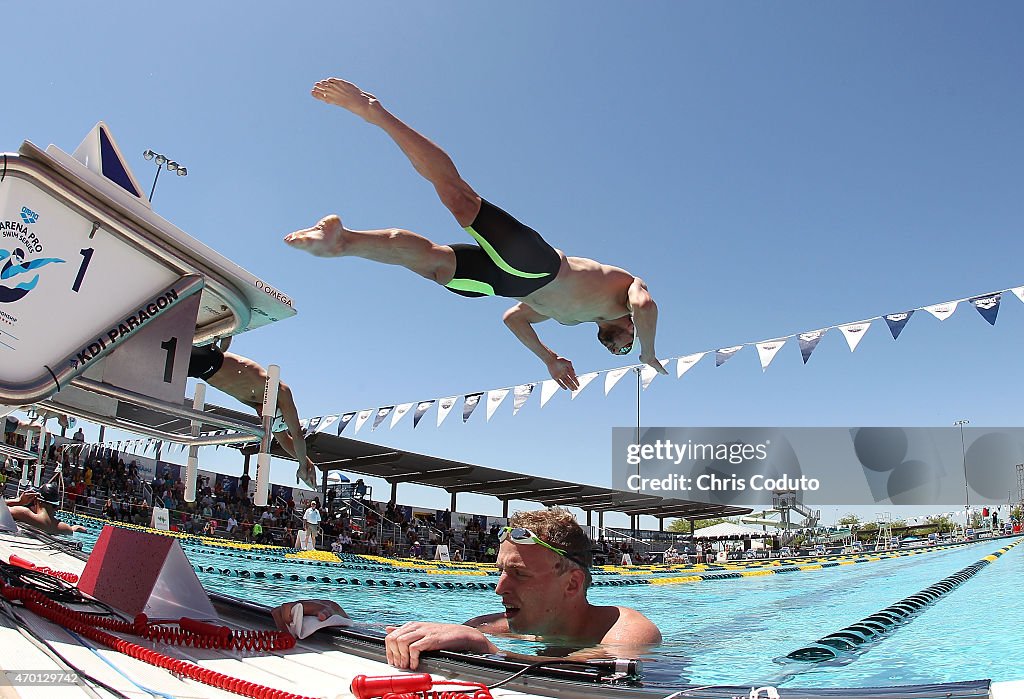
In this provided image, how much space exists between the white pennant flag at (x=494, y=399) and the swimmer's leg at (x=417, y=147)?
27.8 feet

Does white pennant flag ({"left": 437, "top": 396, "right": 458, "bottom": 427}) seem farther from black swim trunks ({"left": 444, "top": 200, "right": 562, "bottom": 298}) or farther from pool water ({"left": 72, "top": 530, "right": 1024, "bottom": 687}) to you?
black swim trunks ({"left": 444, "top": 200, "right": 562, "bottom": 298})

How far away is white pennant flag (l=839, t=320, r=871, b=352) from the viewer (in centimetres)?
866

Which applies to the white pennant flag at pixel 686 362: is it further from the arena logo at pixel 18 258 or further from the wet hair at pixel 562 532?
the arena logo at pixel 18 258

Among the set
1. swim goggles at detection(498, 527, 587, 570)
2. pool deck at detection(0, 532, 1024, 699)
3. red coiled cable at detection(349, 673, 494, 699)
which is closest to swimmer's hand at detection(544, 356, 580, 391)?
swim goggles at detection(498, 527, 587, 570)

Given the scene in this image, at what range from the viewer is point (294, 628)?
2.37 metres

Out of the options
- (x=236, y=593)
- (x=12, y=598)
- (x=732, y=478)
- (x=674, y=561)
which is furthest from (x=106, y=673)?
(x=732, y=478)

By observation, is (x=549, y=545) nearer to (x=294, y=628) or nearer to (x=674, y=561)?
(x=294, y=628)

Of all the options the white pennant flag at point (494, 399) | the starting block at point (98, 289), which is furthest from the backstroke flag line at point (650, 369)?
the starting block at point (98, 289)

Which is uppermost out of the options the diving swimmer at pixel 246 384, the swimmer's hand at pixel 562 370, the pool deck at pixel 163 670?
the swimmer's hand at pixel 562 370

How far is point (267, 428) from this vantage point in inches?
120

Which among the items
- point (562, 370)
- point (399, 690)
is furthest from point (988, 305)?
point (399, 690)

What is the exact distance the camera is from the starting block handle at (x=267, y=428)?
3.03 m

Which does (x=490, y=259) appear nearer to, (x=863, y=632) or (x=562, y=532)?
(x=562, y=532)

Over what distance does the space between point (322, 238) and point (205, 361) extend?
5.68 ft
